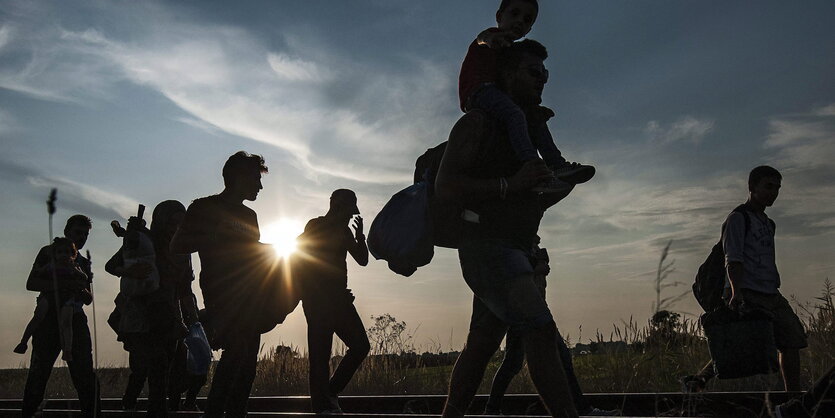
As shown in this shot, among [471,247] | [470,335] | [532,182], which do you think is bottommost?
[470,335]

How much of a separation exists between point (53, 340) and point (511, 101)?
220 inches

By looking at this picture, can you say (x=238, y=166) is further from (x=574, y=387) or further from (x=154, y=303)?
(x=574, y=387)

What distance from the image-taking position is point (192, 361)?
6324 millimetres

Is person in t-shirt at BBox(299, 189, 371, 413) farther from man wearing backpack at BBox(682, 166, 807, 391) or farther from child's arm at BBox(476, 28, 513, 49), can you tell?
child's arm at BBox(476, 28, 513, 49)

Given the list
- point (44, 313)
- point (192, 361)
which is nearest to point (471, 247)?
point (192, 361)

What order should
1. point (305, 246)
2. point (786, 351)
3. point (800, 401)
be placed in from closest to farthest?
point (800, 401) → point (786, 351) → point (305, 246)

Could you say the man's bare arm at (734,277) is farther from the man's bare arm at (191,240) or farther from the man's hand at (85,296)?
the man's hand at (85,296)

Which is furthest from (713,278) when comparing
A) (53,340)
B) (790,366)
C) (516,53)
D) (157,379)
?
(53,340)

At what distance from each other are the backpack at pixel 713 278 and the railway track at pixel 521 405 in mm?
938

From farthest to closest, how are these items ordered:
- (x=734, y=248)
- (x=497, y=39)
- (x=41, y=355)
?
1. (x=41, y=355)
2. (x=734, y=248)
3. (x=497, y=39)

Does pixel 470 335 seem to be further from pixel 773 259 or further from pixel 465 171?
pixel 773 259

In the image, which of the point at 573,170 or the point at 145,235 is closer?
the point at 573,170

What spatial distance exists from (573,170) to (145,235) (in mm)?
4572

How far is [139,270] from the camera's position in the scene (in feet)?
22.6
